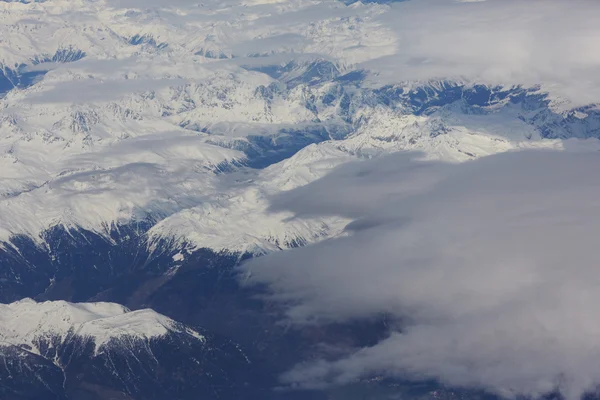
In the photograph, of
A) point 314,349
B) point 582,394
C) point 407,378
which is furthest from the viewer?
point 314,349

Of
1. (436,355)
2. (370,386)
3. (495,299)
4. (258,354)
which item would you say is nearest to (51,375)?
(258,354)

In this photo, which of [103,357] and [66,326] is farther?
[66,326]

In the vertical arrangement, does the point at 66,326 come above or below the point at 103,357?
above

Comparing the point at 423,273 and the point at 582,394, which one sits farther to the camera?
the point at 423,273

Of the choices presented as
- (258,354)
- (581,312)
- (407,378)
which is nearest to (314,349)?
(258,354)

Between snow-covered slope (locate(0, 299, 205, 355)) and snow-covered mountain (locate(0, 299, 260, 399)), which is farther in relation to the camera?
snow-covered slope (locate(0, 299, 205, 355))

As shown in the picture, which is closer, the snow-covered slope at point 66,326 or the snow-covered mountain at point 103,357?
the snow-covered mountain at point 103,357

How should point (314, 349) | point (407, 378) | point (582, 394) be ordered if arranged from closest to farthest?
point (582, 394), point (407, 378), point (314, 349)

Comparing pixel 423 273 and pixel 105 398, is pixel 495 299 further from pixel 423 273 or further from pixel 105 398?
pixel 105 398

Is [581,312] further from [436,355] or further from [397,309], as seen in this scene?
[397,309]

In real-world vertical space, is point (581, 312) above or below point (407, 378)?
above
